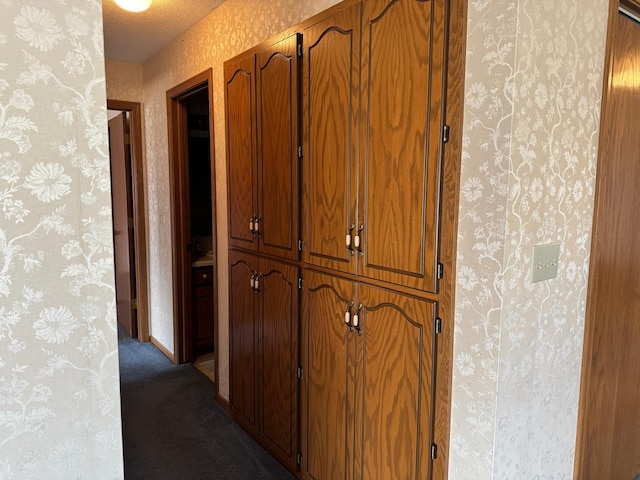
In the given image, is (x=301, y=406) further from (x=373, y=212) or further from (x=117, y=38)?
(x=117, y=38)

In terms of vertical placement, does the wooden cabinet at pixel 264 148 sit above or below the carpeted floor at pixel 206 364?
above

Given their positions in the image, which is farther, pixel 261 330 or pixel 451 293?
pixel 261 330

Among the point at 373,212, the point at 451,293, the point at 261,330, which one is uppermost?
the point at 373,212

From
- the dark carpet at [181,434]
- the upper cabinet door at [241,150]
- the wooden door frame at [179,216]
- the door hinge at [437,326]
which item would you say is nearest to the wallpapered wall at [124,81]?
the wooden door frame at [179,216]

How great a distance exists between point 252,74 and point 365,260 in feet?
3.91

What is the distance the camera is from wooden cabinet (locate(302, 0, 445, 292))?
140cm

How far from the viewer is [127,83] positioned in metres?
3.77

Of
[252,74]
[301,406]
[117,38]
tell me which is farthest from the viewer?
[117,38]

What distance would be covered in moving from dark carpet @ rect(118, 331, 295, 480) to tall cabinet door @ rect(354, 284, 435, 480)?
2.36ft

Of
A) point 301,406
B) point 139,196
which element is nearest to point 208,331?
point 139,196

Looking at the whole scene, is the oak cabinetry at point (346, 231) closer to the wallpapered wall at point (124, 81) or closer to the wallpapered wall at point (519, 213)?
the wallpapered wall at point (519, 213)

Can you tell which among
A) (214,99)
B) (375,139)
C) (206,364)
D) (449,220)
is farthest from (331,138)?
(206,364)

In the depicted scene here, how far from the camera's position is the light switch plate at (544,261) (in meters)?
1.32

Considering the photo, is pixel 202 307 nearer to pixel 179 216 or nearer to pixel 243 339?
pixel 179 216
